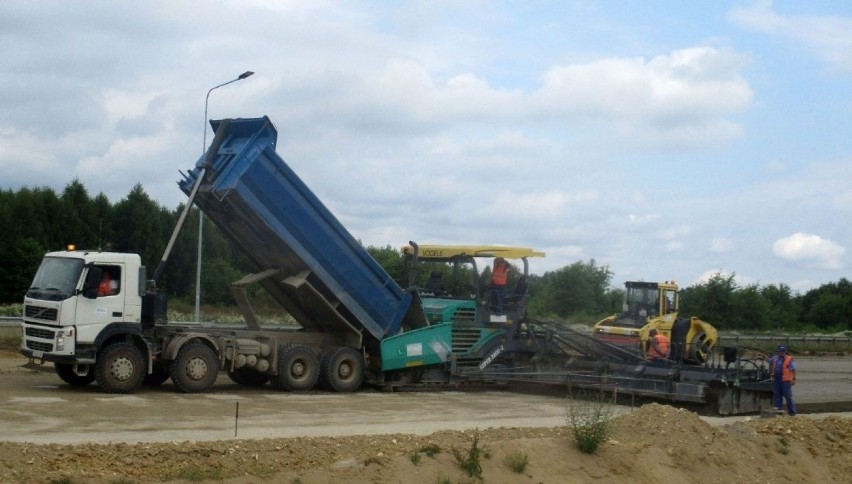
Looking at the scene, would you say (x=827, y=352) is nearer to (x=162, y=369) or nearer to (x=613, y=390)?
(x=613, y=390)

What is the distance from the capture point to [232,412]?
15.5m

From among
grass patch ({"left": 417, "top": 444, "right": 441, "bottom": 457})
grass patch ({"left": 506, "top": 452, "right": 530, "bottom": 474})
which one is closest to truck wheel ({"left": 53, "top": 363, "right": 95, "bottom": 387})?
grass patch ({"left": 417, "top": 444, "right": 441, "bottom": 457})

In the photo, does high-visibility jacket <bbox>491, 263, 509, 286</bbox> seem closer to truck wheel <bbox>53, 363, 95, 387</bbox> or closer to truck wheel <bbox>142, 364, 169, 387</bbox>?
truck wheel <bbox>142, 364, 169, 387</bbox>

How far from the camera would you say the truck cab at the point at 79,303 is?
648 inches

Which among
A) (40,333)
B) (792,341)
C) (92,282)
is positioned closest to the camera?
(92,282)

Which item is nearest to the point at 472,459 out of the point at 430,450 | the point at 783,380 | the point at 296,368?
the point at 430,450

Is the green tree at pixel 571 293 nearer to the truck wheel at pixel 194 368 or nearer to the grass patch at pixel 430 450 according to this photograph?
the truck wheel at pixel 194 368

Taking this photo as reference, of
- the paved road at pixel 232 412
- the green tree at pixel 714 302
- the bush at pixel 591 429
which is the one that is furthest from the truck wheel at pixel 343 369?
the green tree at pixel 714 302

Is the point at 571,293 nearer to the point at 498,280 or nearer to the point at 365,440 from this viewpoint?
the point at 498,280

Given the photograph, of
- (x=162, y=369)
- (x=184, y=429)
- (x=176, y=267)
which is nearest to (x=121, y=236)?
(x=176, y=267)

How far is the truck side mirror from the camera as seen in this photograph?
16641 millimetres

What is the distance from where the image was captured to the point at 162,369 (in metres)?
18.3

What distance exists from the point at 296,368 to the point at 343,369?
1016mm

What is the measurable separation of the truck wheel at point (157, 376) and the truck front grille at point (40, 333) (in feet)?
7.00
